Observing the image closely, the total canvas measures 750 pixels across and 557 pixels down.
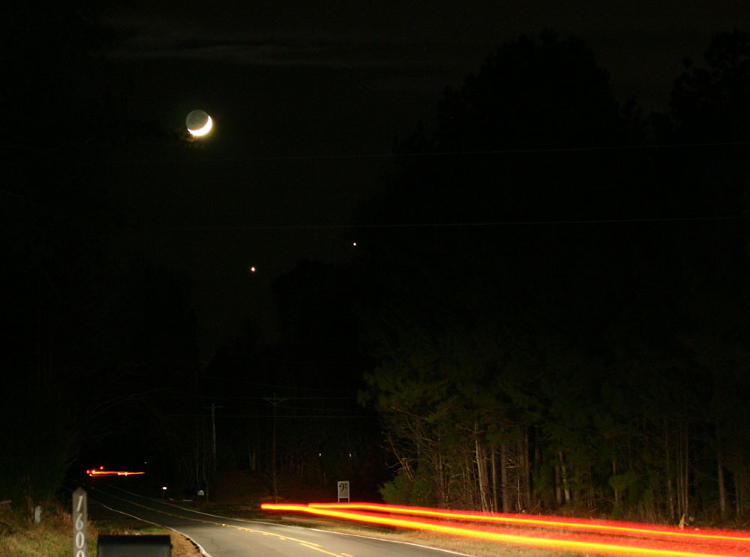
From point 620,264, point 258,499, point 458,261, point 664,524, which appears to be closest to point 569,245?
point 620,264

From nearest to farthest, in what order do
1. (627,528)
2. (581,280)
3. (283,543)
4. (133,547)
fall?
(133,547) → (627,528) → (283,543) → (581,280)

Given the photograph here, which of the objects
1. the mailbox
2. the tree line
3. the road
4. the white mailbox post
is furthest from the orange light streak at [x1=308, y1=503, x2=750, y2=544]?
the white mailbox post

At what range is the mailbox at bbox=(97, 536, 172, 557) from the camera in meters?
12.5

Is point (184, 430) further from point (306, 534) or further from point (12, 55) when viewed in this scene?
point (12, 55)

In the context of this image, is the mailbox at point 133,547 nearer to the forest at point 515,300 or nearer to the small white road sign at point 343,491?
the forest at point 515,300

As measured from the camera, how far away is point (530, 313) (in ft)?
117

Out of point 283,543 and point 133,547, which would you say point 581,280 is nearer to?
point 283,543

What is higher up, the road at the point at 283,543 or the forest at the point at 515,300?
the forest at the point at 515,300

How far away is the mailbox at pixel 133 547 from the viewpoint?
12547 millimetres

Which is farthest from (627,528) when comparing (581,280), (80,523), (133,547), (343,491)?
(343,491)

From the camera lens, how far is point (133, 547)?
12.6 metres

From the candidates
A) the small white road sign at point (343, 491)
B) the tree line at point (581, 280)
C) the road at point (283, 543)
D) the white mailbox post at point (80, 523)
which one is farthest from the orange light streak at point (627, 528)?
the small white road sign at point (343, 491)

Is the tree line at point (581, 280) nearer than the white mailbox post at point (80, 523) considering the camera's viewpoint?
No

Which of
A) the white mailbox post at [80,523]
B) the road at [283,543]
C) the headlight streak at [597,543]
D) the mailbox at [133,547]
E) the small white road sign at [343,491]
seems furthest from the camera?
the small white road sign at [343,491]
